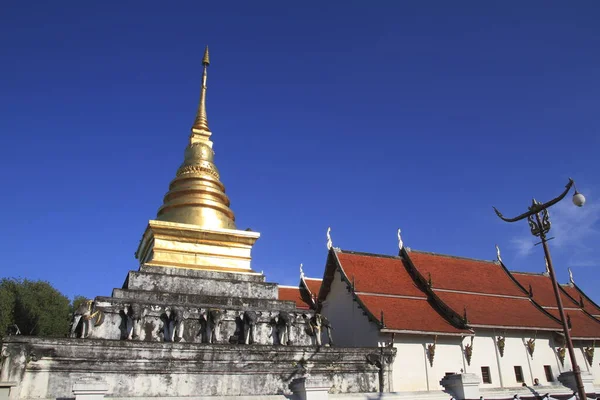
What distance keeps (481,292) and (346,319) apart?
578 centimetres

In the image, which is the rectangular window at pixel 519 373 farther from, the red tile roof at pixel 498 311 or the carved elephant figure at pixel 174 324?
the carved elephant figure at pixel 174 324

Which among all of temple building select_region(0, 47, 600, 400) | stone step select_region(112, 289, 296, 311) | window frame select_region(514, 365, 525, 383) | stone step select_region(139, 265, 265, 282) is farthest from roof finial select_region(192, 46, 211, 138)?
window frame select_region(514, 365, 525, 383)

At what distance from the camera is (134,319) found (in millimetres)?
13305

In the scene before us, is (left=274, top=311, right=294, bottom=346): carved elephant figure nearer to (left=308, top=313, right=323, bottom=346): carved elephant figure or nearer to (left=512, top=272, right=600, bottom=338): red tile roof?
(left=308, top=313, right=323, bottom=346): carved elephant figure

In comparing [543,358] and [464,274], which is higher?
[464,274]

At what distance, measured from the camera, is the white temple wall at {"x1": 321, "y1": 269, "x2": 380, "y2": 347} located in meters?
17.1

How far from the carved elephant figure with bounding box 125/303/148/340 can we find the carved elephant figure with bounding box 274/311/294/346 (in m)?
3.71

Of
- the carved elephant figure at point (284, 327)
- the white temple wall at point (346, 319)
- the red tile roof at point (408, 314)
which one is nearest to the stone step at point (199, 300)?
the carved elephant figure at point (284, 327)

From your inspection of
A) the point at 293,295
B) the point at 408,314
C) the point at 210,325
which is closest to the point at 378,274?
the point at 408,314

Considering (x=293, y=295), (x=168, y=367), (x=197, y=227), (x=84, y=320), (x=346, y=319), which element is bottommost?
(x=168, y=367)

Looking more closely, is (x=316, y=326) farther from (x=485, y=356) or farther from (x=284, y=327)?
(x=485, y=356)

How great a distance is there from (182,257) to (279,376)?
488 cm

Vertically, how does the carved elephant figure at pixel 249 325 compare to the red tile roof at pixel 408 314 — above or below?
below

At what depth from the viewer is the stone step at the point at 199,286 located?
14.6 meters
